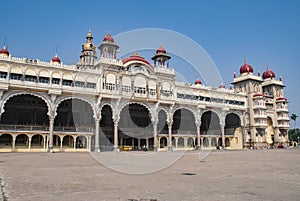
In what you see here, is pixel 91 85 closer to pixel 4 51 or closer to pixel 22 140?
pixel 22 140

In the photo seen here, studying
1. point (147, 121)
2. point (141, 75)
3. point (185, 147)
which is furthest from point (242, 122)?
point (141, 75)

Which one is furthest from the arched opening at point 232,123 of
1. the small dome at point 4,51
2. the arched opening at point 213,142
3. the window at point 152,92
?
the small dome at point 4,51

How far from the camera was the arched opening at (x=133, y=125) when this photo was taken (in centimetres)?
4797

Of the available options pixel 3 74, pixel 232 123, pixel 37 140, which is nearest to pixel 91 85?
pixel 37 140

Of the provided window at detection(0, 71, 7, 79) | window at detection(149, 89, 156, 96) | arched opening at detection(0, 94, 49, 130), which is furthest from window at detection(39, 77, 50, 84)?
window at detection(149, 89, 156, 96)

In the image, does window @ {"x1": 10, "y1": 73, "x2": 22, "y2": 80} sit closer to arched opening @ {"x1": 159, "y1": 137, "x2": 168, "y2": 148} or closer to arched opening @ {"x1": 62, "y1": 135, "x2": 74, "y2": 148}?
arched opening @ {"x1": 62, "y1": 135, "x2": 74, "y2": 148}

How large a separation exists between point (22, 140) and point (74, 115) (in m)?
8.93

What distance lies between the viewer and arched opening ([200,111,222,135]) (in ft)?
193

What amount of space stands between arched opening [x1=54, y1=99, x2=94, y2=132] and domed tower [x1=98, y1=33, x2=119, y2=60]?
9027mm

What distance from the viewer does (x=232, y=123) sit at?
6269 cm

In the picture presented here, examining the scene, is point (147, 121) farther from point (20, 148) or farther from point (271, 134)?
point (271, 134)

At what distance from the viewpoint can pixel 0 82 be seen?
34.1m

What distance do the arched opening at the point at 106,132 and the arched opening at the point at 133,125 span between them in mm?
1780

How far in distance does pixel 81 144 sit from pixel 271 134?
153 ft
